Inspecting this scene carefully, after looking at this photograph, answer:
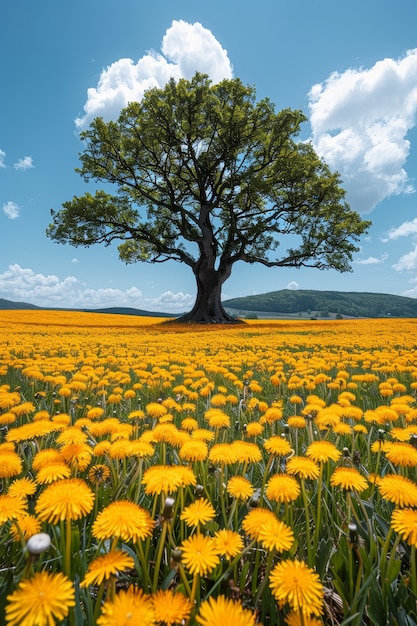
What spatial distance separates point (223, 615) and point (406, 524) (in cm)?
56

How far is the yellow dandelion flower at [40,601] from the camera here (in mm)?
571

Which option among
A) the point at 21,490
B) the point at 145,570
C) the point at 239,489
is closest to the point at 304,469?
the point at 239,489

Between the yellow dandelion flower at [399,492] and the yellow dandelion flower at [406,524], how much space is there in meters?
0.06

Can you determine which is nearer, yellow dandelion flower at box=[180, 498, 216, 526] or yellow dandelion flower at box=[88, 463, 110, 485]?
yellow dandelion flower at box=[180, 498, 216, 526]

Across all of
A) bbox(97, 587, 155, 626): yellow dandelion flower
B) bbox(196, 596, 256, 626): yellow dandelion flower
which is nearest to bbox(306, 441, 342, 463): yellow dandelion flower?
bbox(196, 596, 256, 626): yellow dandelion flower

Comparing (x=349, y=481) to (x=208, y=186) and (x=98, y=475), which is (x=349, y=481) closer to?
(x=98, y=475)

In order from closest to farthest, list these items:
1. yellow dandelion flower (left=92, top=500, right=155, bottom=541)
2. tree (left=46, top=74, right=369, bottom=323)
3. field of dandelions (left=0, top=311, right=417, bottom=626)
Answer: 1. field of dandelions (left=0, top=311, right=417, bottom=626)
2. yellow dandelion flower (left=92, top=500, right=155, bottom=541)
3. tree (left=46, top=74, right=369, bottom=323)

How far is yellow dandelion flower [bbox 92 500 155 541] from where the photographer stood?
2.60ft

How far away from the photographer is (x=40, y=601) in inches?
23.4

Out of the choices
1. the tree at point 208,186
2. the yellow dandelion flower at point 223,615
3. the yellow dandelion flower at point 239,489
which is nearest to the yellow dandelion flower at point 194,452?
the yellow dandelion flower at point 239,489

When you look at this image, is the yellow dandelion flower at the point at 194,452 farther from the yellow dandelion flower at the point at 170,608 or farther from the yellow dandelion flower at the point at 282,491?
the yellow dandelion flower at the point at 170,608

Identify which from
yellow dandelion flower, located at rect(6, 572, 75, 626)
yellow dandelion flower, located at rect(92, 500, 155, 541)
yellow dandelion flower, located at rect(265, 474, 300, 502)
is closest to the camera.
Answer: yellow dandelion flower, located at rect(6, 572, 75, 626)

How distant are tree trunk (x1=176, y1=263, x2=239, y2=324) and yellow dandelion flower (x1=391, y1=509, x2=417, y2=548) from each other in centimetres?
2604

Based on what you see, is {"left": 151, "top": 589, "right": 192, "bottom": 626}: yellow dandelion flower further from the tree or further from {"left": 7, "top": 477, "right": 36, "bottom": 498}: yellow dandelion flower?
the tree
